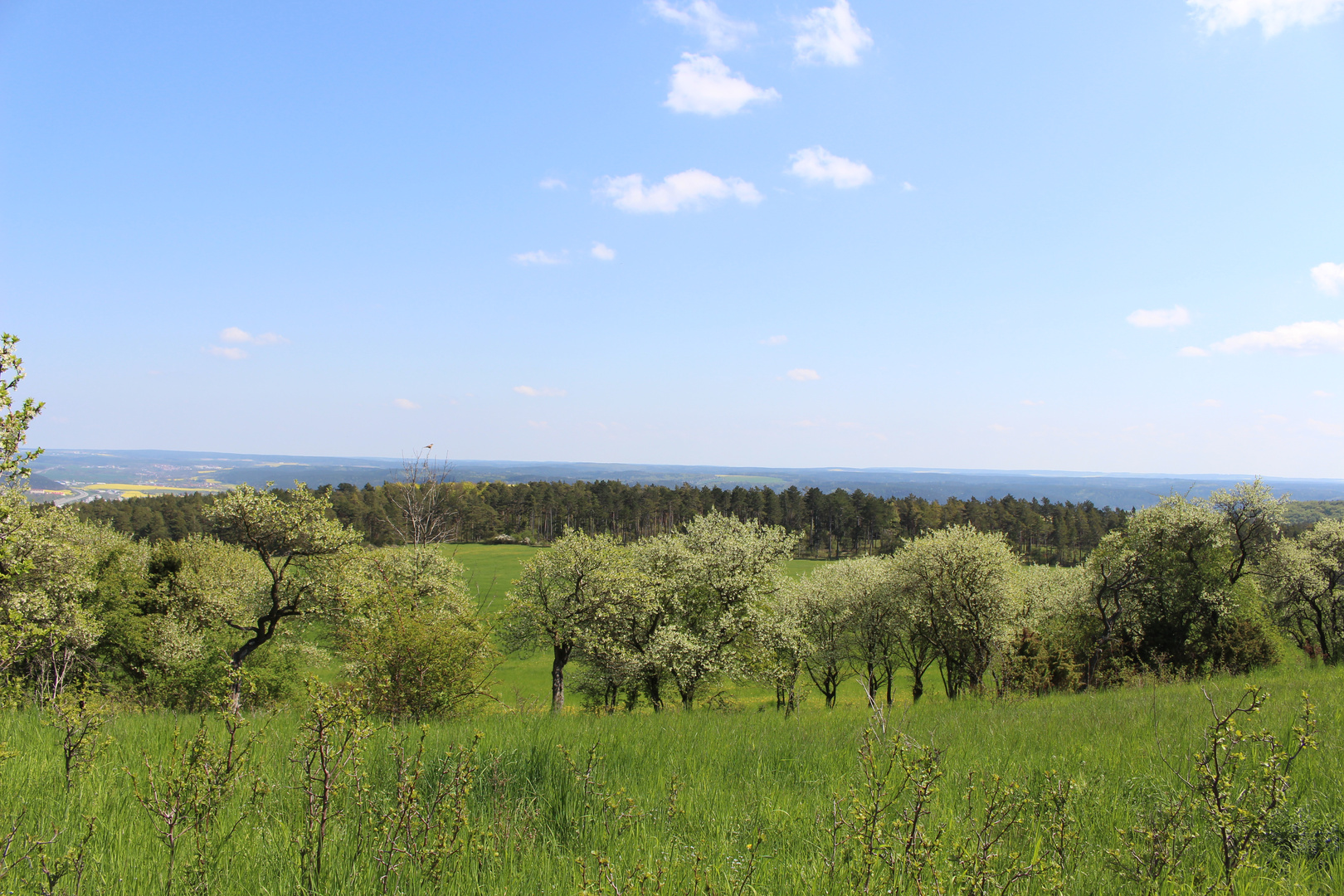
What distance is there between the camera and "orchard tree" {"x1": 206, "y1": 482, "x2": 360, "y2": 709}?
2042 cm

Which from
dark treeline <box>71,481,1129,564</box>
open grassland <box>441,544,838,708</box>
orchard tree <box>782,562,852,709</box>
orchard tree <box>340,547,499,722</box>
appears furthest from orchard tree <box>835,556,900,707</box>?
dark treeline <box>71,481,1129,564</box>

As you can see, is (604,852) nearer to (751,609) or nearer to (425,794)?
(425,794)

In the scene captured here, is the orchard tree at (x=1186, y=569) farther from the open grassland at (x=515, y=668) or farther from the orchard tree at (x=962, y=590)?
the open grassland at (x=515, y=668)

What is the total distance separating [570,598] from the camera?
34.4 metres

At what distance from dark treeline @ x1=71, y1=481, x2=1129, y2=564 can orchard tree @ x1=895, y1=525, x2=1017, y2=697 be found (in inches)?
3473

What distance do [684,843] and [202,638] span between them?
4229 cm

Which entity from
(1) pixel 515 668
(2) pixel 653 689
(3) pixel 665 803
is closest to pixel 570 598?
(2) pixel 653 689

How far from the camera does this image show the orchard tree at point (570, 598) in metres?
33.3

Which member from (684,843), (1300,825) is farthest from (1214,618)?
(684,843)

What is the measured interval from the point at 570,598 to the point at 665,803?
99.8ft

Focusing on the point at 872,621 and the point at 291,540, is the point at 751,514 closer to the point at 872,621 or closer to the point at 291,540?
the point at 872,621

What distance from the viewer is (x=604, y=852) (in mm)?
4062

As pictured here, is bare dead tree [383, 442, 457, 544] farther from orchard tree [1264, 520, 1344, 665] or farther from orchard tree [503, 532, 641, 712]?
orchard tree [1264, 520, 1344, 665]

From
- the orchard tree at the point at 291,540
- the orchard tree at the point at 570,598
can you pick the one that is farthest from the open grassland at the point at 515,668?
the orchard tree at the point at 291,540
